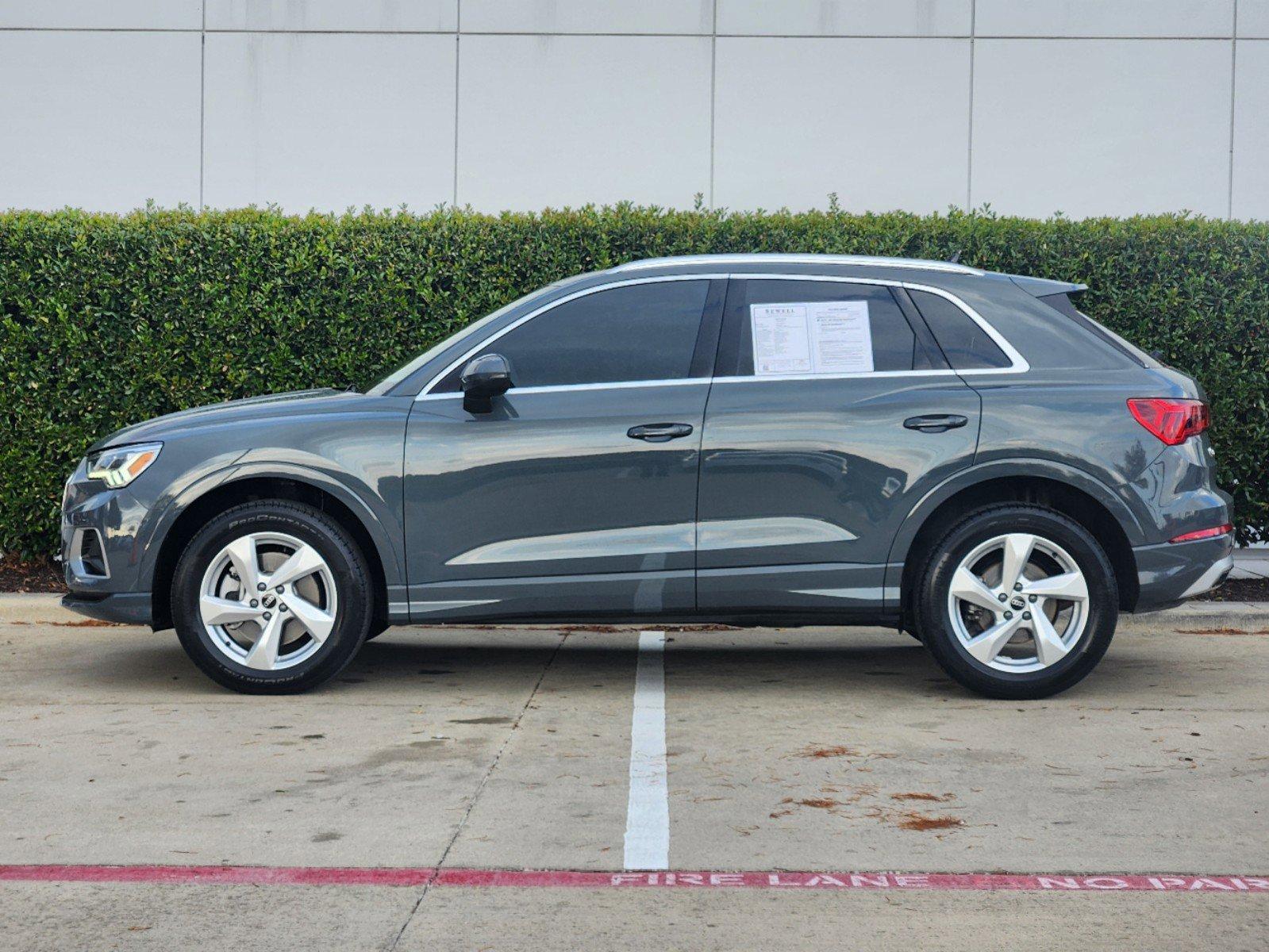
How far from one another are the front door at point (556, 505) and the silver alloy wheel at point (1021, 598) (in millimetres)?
1168

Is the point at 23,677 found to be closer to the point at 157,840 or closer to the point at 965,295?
the point at 157,840

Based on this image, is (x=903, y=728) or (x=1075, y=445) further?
(x=1075, y=445)

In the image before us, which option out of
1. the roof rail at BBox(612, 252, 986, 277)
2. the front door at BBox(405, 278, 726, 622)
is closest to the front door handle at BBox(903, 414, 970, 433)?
the roof rail at BBox(612, 252, 986, 277)

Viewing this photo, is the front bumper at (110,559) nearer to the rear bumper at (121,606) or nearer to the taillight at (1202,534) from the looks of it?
the rear bumper at (121,606)

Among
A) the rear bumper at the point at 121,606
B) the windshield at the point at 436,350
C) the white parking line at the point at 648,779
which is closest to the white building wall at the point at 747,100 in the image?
the windshield at the point at 436,350

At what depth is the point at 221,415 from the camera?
6633 millimetres

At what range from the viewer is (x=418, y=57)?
1316 centimetres

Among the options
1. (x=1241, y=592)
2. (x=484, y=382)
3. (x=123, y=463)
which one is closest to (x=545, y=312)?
(x=484, y=382)

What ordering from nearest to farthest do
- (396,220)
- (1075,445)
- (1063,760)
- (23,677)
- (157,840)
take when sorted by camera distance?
(157,840), (1063,760), (1075,445), (23,677), (396,220)

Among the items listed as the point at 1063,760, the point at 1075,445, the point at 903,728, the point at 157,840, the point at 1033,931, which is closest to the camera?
the point at 1033,931

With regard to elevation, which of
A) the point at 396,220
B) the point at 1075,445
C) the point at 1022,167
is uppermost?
the point at 1022,167

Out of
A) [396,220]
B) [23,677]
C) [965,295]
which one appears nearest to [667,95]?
[396,220]

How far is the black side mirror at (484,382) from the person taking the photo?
20.6 feet

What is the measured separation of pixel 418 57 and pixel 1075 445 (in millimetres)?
8480
